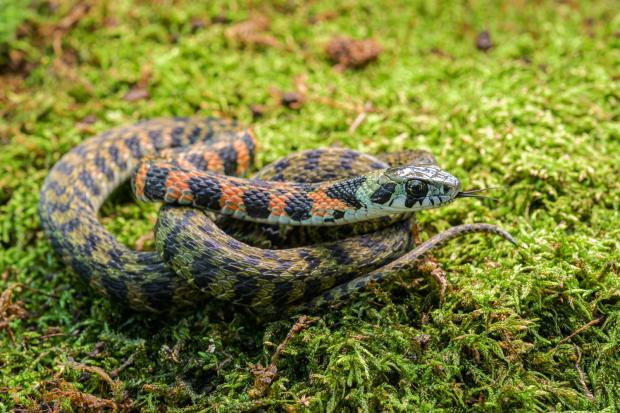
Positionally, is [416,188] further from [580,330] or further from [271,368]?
[271,368]

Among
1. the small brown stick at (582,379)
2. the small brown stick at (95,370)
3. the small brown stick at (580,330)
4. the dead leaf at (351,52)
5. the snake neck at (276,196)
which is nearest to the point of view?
the small brown stick at (582,379)

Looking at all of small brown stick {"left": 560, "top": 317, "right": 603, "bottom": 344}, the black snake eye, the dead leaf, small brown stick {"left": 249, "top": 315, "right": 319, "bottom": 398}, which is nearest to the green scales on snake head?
the black snake eye

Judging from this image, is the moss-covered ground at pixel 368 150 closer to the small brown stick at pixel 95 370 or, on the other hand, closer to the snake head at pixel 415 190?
the small brown stick at pixel 95 370

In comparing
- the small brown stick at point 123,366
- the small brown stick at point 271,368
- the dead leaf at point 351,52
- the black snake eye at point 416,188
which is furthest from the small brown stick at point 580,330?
the dead leaf at point 351,52

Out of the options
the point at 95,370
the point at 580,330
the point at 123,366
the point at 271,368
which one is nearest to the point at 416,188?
the point at 580,330

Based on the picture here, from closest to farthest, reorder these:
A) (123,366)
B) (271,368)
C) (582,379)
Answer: (582,379)
(271,368)
(123,366)

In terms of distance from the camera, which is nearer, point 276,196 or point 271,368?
point 271,368
